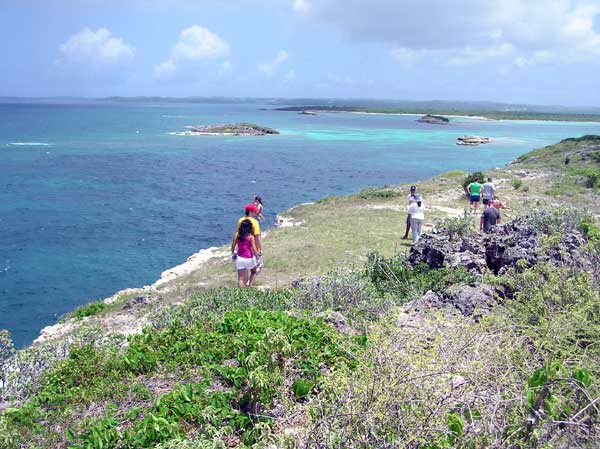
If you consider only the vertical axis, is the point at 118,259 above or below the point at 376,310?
below

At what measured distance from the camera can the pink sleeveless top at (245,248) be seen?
35.0 ft

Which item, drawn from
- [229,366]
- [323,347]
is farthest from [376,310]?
[229,366]

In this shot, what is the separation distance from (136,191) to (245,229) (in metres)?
30.5

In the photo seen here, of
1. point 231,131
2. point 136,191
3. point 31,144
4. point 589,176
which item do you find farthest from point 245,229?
point 231,131

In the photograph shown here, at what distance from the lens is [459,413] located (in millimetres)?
4051

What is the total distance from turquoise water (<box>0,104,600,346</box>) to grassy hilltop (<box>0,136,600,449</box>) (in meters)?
11.6

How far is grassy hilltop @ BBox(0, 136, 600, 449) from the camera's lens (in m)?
3.90

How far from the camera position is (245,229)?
10.4 meters

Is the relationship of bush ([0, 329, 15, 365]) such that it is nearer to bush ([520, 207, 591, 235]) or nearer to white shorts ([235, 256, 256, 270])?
white shorts ([235, 256, 256, 270])

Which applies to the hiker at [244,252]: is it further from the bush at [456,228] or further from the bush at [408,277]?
the bush at [456,228]

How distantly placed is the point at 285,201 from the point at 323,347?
31.2m

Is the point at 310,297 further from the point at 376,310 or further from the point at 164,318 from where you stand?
the point at 164,318

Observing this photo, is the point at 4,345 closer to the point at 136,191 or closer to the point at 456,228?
the point at 456,228

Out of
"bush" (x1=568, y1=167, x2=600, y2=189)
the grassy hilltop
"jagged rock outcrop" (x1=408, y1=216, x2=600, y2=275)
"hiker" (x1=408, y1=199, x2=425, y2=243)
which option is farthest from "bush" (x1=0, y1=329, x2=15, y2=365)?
"bush" (x1=568, y1=167, x2=600, y2=189)
